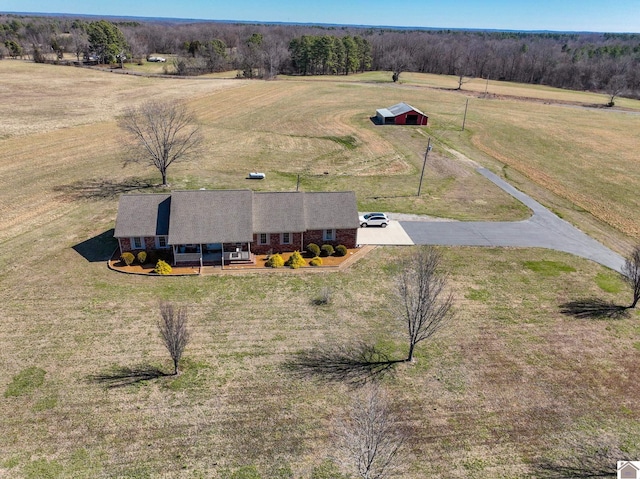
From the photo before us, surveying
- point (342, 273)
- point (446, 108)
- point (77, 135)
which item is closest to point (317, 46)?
point (446, 108)

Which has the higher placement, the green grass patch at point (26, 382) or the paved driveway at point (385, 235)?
the paved driveway at point (385, 235)

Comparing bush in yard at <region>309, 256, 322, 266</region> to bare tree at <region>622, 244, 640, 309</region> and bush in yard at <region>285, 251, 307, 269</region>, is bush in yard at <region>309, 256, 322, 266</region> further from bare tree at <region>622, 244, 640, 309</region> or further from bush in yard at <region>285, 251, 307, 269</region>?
bare tree at <region>622, 244, 640, 309</region>

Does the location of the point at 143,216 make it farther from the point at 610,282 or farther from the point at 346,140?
the point at 346,140

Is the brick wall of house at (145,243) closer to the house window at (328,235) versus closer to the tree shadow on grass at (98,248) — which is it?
the tree shadow on grass at (98,248)

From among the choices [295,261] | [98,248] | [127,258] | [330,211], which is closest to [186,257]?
[127,258]

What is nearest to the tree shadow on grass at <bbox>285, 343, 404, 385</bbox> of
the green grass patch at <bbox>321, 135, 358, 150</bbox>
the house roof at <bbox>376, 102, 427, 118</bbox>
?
the green grass patch at <bbox>321, 135, 358, 150</bbox>

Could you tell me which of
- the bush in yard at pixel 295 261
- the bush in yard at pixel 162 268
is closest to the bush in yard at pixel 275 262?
the bush in yard at pixel 295 261

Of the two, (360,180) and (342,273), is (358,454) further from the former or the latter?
(360,180)
